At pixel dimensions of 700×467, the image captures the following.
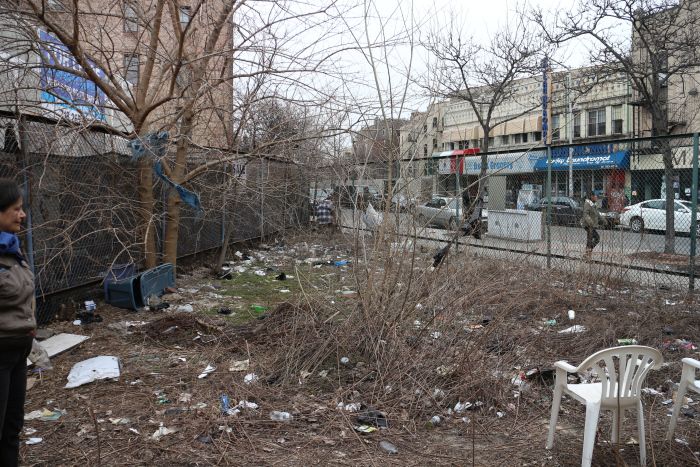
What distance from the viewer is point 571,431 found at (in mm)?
3760

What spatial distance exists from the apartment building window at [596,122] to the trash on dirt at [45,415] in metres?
36.4

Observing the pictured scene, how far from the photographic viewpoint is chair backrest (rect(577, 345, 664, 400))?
9.96 feet

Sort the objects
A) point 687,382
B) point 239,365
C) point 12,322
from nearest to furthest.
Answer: point 12,322
point 687,382
point 239,365

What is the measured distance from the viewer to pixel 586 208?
8.49 meters

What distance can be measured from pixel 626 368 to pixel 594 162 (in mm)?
6445

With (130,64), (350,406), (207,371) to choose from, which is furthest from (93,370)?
(130,64)

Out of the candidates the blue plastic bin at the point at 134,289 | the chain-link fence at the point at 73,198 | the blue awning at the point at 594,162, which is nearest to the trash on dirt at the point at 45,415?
the chain-link fence at the point at 73,198

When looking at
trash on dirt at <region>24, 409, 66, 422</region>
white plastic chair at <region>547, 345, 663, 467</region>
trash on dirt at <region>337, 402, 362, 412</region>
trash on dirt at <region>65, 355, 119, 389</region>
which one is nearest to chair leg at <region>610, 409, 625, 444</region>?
white plastic chair at <region>547, 345, 663, 467</region>

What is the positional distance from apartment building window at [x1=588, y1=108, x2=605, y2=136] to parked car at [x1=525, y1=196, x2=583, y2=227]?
28.7 meters

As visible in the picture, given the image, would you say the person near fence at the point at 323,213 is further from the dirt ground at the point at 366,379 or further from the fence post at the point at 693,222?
the fence post at the point at 693,222

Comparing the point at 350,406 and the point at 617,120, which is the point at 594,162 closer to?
the point at 350,406

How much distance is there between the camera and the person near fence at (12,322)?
258cm

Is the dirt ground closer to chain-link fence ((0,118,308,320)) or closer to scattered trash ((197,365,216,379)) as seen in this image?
scattered trash ((197,365,216,379))

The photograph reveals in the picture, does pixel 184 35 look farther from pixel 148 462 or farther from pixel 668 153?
pixel 668 153
